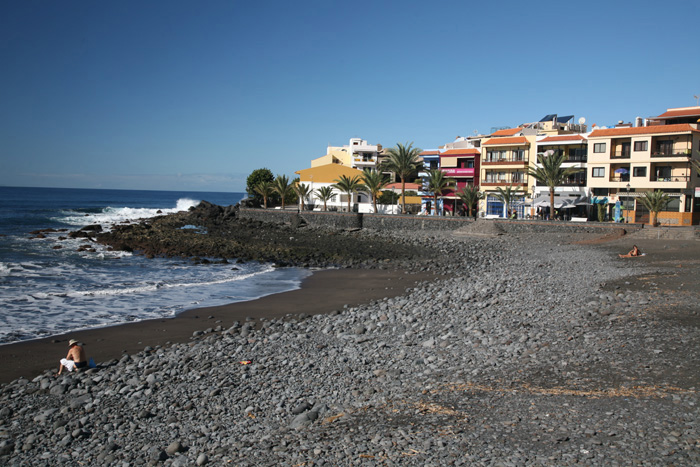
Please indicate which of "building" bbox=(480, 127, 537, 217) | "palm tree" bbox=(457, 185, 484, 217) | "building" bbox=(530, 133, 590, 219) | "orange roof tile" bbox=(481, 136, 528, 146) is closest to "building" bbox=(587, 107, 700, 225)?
"building" bbox=(530, 133, 590, 219)

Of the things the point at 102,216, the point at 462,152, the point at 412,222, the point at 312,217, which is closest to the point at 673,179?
the point at 462,152

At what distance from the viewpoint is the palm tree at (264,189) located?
70688 mm

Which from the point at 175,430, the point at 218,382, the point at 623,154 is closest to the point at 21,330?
the point at 218,382

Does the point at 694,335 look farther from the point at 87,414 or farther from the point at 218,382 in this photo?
the point at 87,414

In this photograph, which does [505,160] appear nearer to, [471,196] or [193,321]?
[471,196]

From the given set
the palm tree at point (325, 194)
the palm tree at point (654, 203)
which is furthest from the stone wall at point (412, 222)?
the palm tree at point (654, 203)

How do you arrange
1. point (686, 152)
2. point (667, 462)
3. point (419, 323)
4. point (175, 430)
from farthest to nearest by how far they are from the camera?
point (686, 152), point (419, 323), point (175, 430), point (667, 462)

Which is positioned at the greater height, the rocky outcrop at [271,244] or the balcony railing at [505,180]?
the balcony railing at [505,180]

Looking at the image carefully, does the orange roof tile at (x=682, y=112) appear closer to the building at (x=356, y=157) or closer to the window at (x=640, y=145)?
the window at (x=640, y=145)

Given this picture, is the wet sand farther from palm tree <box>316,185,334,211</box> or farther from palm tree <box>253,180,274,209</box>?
palm tree <box>253,180,274,209</box>

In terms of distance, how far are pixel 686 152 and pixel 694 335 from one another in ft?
127

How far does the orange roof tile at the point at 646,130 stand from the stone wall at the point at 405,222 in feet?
37.5

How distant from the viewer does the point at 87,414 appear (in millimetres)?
9328

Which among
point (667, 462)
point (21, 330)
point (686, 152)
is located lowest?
point (21, 330)
